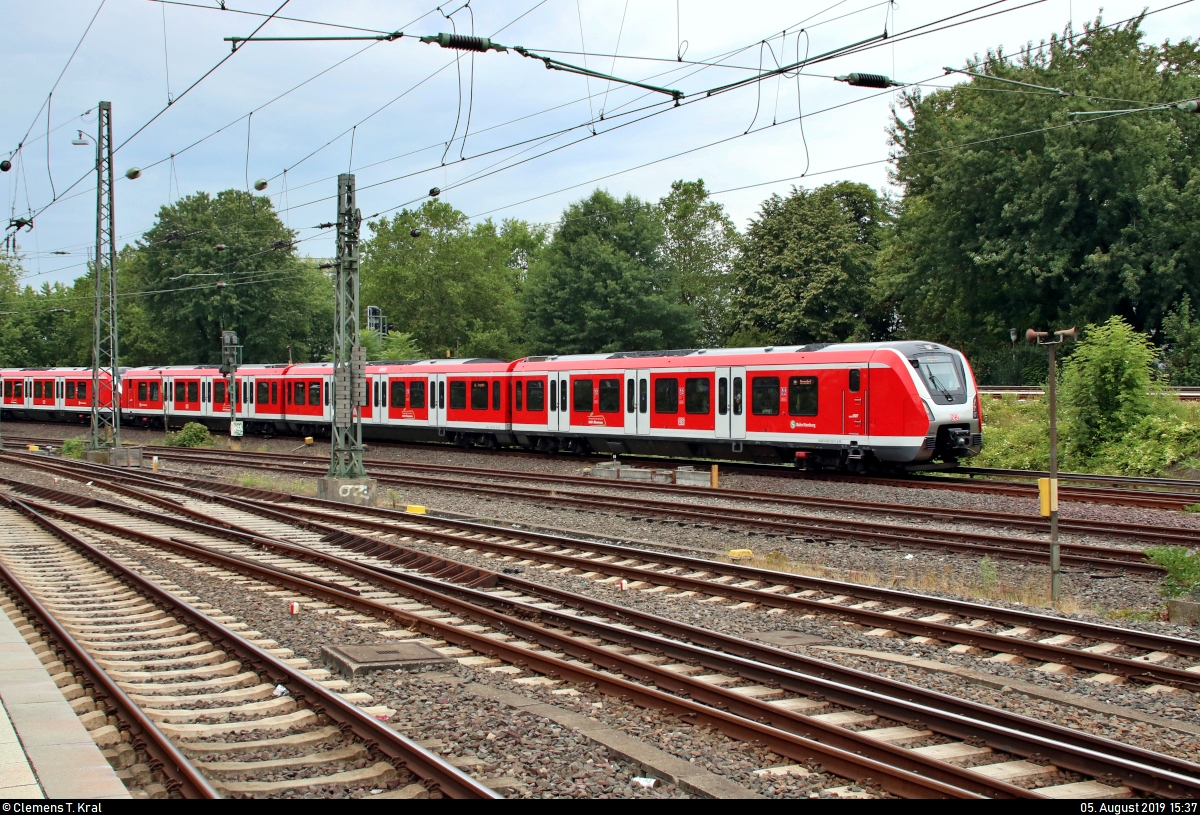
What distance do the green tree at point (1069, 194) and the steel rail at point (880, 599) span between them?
23.6 metres

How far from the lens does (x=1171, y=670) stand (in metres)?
7.88

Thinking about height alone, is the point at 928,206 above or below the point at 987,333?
above

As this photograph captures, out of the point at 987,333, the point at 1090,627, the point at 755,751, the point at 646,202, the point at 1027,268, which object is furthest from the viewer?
the point at 646,202

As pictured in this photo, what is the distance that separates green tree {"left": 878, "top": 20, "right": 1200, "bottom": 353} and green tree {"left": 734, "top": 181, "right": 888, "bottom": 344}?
260 inches

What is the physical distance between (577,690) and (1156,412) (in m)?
22.8

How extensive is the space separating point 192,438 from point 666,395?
73.5 feet

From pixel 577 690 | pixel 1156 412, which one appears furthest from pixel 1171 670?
pixel 1156 412

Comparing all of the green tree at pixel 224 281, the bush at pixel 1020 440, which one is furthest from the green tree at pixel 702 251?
the bush at pixel 1020 440

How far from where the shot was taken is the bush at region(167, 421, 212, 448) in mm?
40406

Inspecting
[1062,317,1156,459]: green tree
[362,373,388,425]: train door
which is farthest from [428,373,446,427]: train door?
[1062,317,1156,459]: green tree

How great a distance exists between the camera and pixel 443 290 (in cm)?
7219

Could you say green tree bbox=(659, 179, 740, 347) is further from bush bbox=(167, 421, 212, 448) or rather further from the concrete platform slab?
the concrete platform slab

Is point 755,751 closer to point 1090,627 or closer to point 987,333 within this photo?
point 1090,627

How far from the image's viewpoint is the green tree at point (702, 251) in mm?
67625
